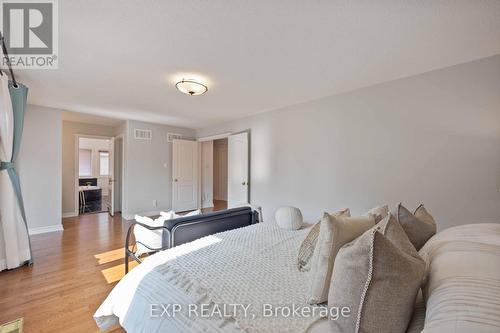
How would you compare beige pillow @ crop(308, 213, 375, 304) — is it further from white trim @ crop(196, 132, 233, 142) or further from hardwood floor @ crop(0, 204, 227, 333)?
white trim @ crop(196, 132, 233, 142)

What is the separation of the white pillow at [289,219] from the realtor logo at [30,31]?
257cm

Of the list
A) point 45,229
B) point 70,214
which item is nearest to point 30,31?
point 45,229

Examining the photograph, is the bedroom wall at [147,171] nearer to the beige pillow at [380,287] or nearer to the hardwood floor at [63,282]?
the hardwood floor at [63,282]

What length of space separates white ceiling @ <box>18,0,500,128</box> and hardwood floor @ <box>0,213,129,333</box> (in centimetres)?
241

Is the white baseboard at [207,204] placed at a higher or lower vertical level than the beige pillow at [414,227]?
lower

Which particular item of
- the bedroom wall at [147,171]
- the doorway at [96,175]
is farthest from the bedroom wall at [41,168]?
the doorway at [96,175]

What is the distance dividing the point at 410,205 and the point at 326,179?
110 cm

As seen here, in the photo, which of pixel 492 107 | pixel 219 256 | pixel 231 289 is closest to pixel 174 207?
pixel 219 256

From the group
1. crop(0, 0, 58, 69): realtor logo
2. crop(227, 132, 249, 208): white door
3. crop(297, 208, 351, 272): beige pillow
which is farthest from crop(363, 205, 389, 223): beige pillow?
crop(227, 132, 249, 208): white door

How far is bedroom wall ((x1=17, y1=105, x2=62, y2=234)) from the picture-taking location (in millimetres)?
3746

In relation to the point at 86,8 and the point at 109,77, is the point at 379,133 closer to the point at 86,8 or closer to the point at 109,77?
the point at 86,8

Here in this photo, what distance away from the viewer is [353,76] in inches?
101

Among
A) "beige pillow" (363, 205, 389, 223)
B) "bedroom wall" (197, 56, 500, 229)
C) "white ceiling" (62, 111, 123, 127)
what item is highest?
"white ceiling" (62, 111, 123, 127)

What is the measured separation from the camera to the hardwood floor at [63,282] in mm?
1754
